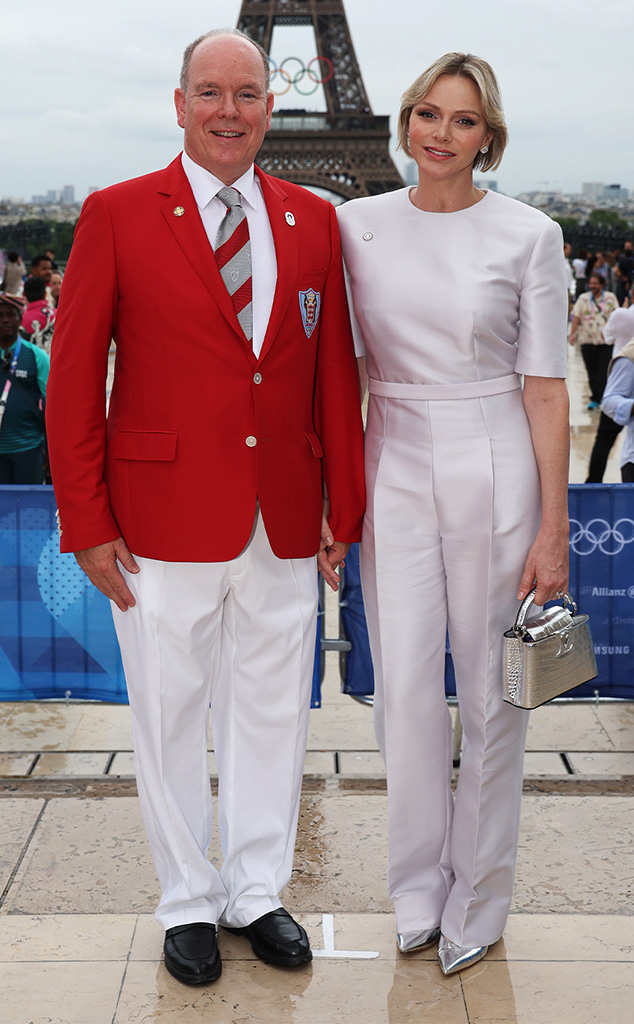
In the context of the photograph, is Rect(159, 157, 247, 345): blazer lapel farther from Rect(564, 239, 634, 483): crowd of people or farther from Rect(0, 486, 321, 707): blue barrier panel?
Rect(0, 486, 321, 707): blue barrier panel

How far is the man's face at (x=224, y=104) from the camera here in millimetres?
2502

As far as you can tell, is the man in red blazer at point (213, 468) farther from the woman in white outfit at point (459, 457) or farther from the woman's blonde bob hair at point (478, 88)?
the woman's blonde bob hair at point (478, 88)

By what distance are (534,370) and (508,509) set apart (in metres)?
0.34

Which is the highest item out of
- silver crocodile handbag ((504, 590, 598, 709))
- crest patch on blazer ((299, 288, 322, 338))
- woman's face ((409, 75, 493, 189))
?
woman's face ((409, 75, 493, 189))

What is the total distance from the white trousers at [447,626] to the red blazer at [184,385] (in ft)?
0.57

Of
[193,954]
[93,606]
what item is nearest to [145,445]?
[193,954]

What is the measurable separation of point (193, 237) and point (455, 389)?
723 millimetres

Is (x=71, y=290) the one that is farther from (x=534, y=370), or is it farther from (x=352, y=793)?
(x=352, y=793)

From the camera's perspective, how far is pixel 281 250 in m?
2.60

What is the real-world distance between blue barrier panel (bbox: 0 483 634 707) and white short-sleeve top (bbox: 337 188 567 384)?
171 centimetres

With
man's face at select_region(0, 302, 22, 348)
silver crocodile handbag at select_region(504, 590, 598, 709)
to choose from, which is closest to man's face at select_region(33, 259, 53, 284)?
man's face at select_region(0, 302, 22, 348)

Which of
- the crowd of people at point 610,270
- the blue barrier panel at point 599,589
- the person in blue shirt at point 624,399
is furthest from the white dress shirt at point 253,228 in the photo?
the crowd of people at point 610,270

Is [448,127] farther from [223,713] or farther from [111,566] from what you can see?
[223,713]

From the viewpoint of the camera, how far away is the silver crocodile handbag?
2.59 meters
